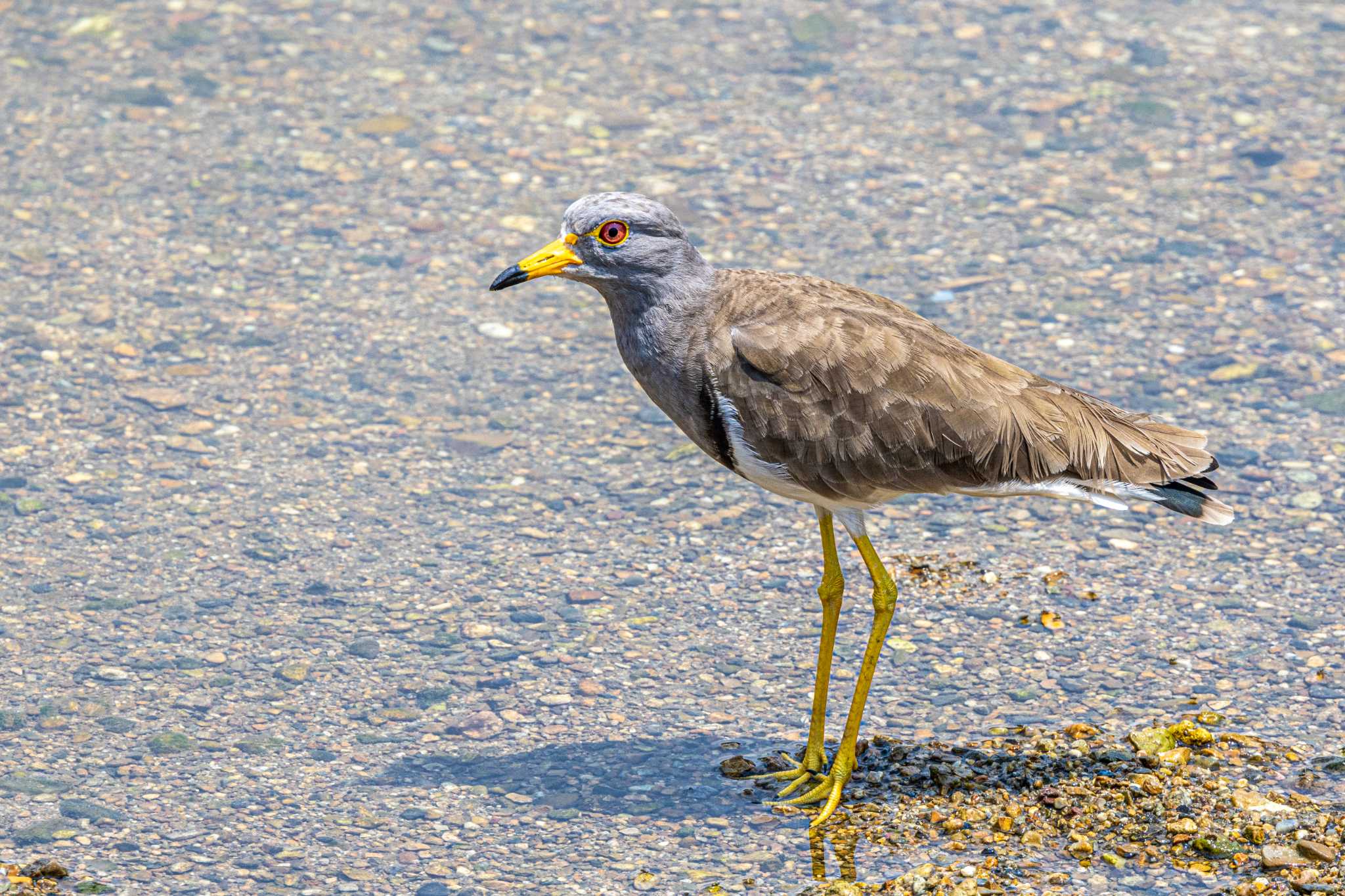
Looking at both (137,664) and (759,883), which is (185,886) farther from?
(759,883)

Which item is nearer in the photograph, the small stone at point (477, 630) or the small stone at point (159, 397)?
the small stone at point (477, 630)

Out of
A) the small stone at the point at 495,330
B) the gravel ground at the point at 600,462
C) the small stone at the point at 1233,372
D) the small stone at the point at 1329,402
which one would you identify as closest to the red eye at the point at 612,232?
the gravel ground at the point at 600,462

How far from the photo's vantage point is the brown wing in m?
7.18

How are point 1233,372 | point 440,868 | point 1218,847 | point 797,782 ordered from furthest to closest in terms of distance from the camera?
point 1233,372, point 797,782, point 440,868, point 1218,847

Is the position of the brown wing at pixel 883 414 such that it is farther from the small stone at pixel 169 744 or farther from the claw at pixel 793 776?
the small stone at pixel 169 744

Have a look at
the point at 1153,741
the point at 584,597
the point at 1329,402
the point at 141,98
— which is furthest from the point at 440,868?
the point at 141,98

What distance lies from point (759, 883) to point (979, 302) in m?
5.35

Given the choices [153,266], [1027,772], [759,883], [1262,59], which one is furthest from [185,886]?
[1262,59]

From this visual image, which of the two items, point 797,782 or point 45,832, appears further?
point 797,782

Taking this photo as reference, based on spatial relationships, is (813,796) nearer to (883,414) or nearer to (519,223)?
(883,414)

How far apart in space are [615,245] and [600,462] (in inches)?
115

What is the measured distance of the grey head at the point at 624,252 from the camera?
729cm

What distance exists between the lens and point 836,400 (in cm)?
722

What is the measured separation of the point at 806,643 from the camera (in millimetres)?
8547
